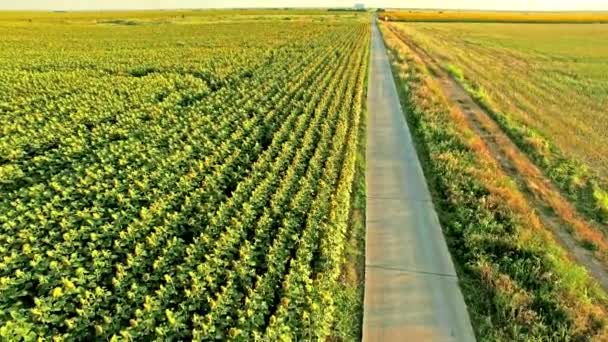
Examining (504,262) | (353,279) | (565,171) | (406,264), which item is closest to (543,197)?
(565,171)

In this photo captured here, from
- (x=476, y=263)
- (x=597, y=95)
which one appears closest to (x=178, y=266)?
(x=476, y=263)

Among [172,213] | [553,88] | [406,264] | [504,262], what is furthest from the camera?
[553,88]

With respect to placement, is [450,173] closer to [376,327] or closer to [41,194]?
[376,327]

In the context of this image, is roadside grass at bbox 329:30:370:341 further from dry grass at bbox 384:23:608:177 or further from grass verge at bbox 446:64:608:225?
dry grass at bbox 384:23:608:177

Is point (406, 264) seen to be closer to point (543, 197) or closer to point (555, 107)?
point (543, 197)

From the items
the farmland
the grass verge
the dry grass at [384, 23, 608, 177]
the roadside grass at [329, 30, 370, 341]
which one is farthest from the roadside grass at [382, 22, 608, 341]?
the dry grass at [384, 23, 608, 177]

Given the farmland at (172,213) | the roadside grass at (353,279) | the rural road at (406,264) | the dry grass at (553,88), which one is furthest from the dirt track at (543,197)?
the farmland at (172,213)
